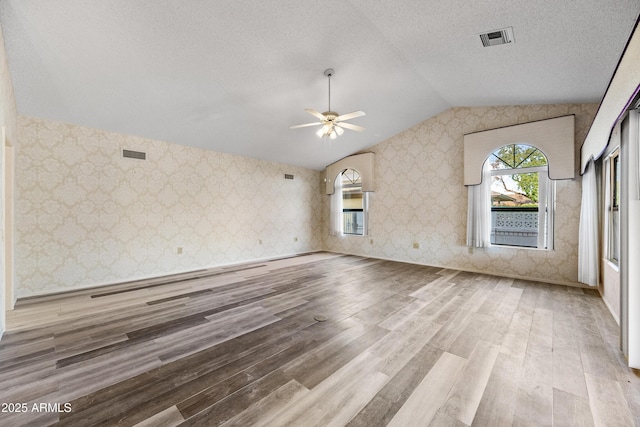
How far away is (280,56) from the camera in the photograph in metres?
3.15

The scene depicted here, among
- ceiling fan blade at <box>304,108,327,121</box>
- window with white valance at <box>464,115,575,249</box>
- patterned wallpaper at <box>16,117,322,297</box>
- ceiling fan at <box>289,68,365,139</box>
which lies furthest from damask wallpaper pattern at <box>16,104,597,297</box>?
ceiling fan blade at <box>304,108,327,121</box>

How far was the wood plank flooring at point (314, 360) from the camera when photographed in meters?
1.48

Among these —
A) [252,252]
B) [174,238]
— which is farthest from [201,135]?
[252,252]

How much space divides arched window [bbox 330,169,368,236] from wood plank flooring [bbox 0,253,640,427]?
3.50 m

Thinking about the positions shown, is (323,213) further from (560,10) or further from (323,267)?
(560,10)

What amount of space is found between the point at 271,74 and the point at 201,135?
204 centimetres

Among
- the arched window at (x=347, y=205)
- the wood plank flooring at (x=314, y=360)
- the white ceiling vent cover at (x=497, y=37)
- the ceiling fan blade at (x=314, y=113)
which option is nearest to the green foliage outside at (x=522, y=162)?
the wood plank flooring at (x=314, y=360)

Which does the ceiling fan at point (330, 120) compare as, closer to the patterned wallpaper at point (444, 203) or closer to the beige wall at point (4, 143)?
the patterned wallpaper at point (444, 203)

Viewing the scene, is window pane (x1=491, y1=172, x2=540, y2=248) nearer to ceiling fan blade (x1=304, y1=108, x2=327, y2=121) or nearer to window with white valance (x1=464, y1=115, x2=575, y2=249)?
window with white valance (x1=464, y1=115, x2=575, y2=249)

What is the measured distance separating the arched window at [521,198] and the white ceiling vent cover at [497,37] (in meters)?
2.39

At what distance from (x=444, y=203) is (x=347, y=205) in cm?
262

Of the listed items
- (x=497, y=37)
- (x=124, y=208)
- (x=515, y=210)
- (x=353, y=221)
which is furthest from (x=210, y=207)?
(x=515, y=210)

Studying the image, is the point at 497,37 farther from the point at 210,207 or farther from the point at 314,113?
the point at 210,207

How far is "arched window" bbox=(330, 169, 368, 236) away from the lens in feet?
22.8
